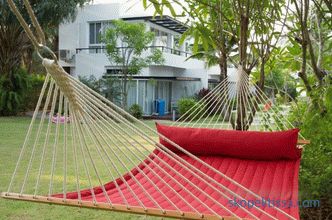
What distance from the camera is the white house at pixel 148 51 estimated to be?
39.7 feet

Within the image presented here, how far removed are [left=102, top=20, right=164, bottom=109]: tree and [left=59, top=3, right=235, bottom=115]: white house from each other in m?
0.81

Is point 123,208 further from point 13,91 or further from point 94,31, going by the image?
point 94,31

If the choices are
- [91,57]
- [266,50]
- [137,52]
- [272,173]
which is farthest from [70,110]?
[91,57]

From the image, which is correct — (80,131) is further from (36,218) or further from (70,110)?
(36,218)

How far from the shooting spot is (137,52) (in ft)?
33.4

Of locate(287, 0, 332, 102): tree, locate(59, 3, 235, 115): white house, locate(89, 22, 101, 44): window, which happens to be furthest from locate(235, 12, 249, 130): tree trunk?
locate(89, 22, 101, 44): window

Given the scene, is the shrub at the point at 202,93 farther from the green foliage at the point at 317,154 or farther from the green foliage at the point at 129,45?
the green foliage at the point at 317,154

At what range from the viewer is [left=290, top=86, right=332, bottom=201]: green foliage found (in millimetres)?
2037

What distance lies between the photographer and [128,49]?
34.4ft

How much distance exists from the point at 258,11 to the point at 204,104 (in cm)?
71

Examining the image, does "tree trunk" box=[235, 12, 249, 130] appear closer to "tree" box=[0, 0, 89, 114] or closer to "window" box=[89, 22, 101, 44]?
"tree" box=[0, 0, 89, 114]

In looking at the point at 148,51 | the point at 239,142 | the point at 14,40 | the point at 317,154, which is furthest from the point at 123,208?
the point at 148,51

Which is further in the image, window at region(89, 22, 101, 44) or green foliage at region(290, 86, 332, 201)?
window at region(89, 22, 101, 44)

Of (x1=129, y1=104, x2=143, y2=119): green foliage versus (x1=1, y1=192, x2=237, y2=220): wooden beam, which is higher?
(x1=1, y1=192, x2=237, y2=220): wooden beam
